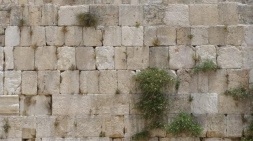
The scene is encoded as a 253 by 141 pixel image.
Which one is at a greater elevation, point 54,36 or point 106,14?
point 106,14

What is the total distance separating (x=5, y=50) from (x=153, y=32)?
373 cm

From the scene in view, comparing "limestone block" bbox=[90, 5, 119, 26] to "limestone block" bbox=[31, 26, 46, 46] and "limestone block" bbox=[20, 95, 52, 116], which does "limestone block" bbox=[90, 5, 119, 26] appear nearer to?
"limestone block" bbox=[31, 26, 46, 46]

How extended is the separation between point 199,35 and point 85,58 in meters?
2.90

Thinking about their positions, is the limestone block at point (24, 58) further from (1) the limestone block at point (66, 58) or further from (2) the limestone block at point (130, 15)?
(2) the limestone block at point (130, 15)

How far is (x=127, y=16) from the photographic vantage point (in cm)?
1072

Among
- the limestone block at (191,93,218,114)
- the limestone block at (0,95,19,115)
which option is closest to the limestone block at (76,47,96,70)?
the limestone block at (0,95,19,115)

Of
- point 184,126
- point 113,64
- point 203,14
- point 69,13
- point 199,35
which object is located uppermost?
point 69,13

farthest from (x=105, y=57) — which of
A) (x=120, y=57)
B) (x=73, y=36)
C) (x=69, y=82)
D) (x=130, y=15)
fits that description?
(x=130, y=15)

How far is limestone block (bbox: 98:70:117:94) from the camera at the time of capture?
415 inches

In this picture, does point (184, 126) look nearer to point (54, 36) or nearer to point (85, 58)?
point (85, 58)

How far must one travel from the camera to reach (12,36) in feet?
35.3

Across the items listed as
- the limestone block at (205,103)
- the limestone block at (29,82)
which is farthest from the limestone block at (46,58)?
the limestone block at (205,103)

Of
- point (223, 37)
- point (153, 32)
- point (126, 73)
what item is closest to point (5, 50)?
point (126, 73)

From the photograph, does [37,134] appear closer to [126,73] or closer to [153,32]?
[126,73]
